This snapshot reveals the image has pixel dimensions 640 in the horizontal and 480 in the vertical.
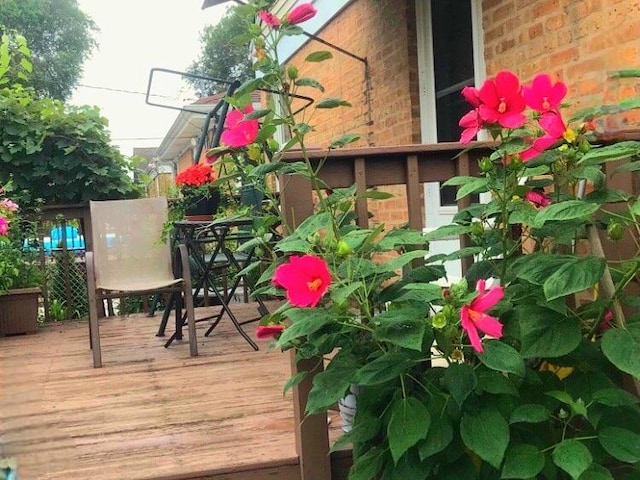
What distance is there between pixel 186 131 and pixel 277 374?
12745 millimetres

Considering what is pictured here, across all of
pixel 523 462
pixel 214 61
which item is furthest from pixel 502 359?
pixel 214 61

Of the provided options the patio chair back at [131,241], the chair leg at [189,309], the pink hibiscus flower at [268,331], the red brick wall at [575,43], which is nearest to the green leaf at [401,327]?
the pink hibiscus flower at [268,331]

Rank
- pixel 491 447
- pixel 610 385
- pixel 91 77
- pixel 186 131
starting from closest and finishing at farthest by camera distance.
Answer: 1. pixel 491 447
2. pixel 610 385
3. pixel 186 131
4. pixel 91 77

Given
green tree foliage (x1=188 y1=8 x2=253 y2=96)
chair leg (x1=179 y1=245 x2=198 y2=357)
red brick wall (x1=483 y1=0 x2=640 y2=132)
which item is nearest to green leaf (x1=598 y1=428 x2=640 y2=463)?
red brick wall (x1=483 y1=0 x2=640 y2=132)

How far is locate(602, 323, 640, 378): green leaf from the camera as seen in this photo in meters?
1.23

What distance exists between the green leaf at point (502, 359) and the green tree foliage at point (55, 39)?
77.8ft

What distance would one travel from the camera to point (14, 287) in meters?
4.64

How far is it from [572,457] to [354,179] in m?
0.96

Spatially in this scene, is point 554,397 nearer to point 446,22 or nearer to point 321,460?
point 321,460

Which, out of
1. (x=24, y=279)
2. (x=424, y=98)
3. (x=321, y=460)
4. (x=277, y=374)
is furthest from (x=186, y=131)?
(x=321, y=460)

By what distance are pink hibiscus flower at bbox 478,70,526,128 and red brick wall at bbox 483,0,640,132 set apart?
59cm

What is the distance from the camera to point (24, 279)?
475cm

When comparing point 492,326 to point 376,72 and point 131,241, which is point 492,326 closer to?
point 131,241

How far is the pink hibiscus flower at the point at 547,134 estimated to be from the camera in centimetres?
147
